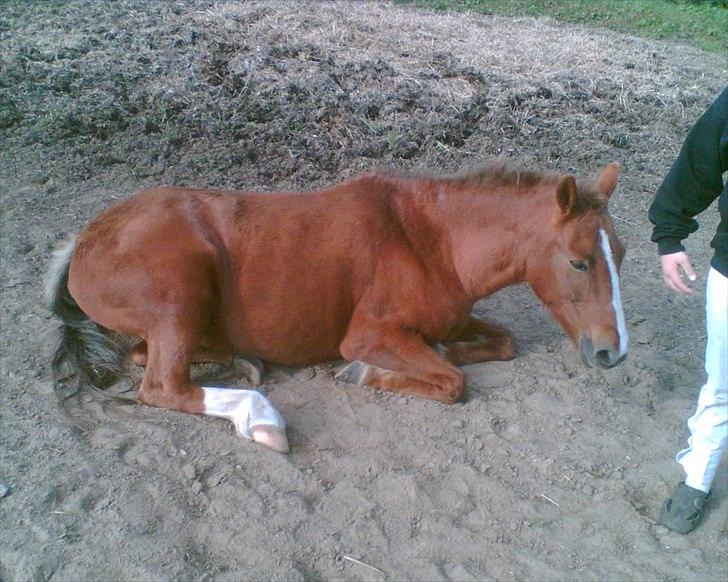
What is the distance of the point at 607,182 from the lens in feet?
12.1

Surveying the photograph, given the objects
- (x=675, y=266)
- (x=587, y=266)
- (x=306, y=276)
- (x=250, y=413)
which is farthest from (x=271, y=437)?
(x=675, y=266)

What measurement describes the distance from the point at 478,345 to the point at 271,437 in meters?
1.62

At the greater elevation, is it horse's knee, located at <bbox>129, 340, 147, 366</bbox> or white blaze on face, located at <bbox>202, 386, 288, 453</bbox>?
white blaze on face, located at <bbox>202, 386, 288, 453</bbox>

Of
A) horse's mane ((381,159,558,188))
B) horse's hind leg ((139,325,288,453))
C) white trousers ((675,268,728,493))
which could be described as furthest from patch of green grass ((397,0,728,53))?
white trousers ((675,268,728,493))

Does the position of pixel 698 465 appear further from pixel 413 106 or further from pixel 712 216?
pixel 413 106

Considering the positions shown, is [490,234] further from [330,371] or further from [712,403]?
[712,403]

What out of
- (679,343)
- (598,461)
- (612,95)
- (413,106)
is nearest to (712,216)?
(612,95)

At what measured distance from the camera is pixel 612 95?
8000 mm

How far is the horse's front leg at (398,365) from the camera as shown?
396 centimetres

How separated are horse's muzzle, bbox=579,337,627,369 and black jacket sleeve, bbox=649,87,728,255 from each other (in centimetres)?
63

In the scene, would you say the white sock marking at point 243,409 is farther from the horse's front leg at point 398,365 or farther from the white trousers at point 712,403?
the white trousers at point 712,403

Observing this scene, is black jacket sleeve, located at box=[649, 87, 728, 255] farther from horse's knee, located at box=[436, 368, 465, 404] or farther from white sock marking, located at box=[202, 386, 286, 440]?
white sock marking, located at box=[202, 386, 286, 440]

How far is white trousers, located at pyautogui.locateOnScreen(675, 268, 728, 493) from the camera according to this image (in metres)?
2.81

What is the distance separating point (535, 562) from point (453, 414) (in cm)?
107
